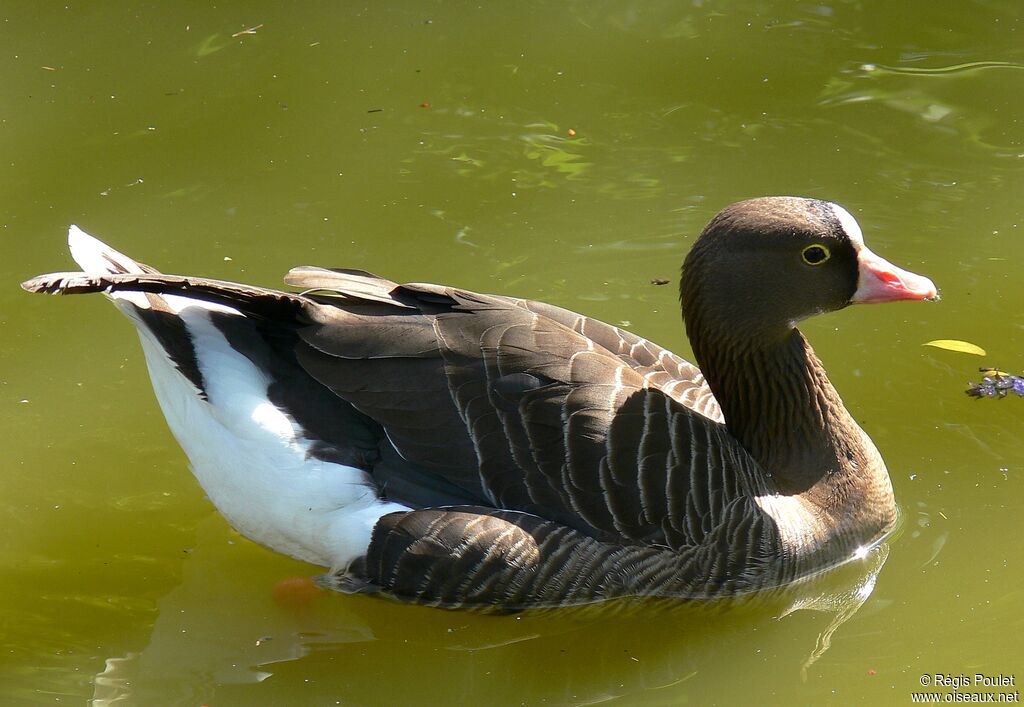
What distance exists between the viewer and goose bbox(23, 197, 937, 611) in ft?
15.2

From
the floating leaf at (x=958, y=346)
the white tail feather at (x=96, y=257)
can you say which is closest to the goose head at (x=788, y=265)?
the floating leaf at (x=958, y=346)

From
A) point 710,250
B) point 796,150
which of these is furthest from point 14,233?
point 796,150

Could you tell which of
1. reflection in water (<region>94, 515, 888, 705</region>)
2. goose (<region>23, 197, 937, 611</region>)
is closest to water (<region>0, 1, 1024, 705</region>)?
reflection in water (<region>94, 515, 888, 705</region>)

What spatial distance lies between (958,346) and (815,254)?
155 cm

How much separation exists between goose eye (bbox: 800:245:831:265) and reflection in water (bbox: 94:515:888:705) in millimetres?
1253

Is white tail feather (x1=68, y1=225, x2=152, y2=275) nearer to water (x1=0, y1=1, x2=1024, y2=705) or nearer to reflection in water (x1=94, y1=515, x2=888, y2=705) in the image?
water (x1=0, y1=1, x2=1024, y2=705)

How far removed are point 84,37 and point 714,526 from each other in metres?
5.58

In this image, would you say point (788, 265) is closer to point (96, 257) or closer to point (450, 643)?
point (450, 643)

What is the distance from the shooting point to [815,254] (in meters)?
4.70

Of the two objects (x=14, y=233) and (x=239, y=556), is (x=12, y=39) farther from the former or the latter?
(x=239, y=556)

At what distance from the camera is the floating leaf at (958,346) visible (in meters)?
5.84

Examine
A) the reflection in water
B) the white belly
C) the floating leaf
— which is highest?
the white belly

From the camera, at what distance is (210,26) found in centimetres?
831

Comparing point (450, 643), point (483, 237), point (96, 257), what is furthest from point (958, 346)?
point (96, 257)
